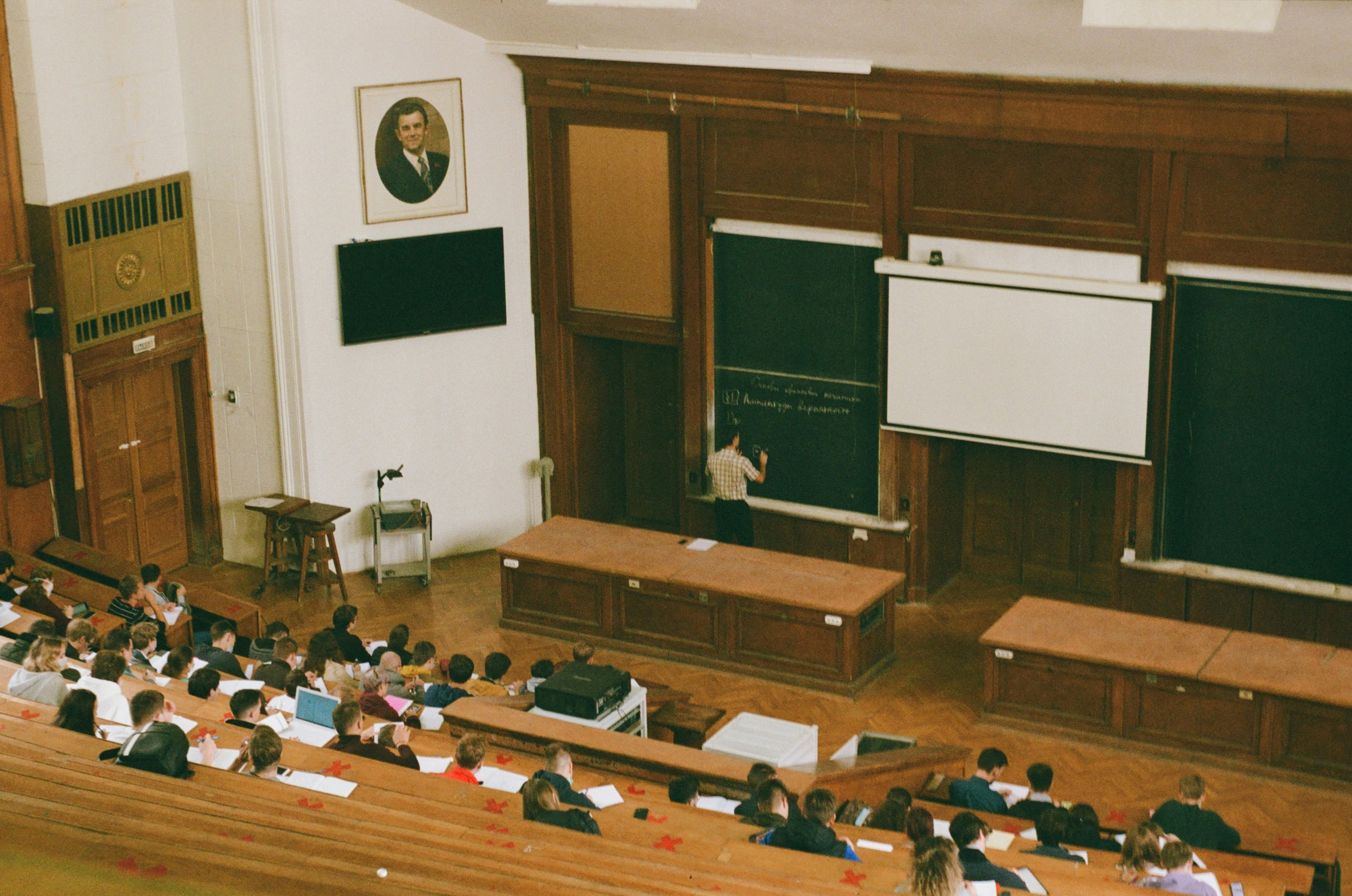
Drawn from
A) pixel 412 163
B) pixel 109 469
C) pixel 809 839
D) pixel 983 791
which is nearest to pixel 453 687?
pixel 983 791

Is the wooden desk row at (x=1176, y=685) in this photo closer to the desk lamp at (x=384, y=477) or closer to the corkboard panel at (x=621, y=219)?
the corkboard panel at (x=621, y=219)

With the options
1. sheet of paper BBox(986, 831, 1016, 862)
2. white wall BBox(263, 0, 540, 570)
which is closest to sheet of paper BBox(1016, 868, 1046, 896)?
sheet of paper BBox(986, 831, 1016, 862)

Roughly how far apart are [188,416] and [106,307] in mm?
1338

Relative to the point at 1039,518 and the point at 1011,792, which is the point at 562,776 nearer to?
the point at 1011,792

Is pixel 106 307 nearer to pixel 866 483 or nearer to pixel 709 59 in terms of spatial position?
pixel 709 59

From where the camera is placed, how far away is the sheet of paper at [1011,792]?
8.09 meters

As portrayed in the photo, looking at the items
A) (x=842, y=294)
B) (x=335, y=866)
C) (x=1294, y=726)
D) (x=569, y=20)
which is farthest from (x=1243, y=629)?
(x=335, y=866)

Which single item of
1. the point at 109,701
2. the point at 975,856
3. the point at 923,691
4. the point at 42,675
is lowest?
the point at 923,691

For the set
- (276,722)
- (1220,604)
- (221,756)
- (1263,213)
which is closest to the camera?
(221,756)

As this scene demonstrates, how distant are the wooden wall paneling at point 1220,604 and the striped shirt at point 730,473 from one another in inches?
133

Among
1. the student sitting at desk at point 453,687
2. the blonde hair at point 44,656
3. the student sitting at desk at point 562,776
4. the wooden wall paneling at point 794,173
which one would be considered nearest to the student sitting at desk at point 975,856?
the student sitting at desk at point 562,776

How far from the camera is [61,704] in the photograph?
16.6 feet

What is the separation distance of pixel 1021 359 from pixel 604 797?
A: 540cm

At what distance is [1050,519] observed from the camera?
12.0 m
